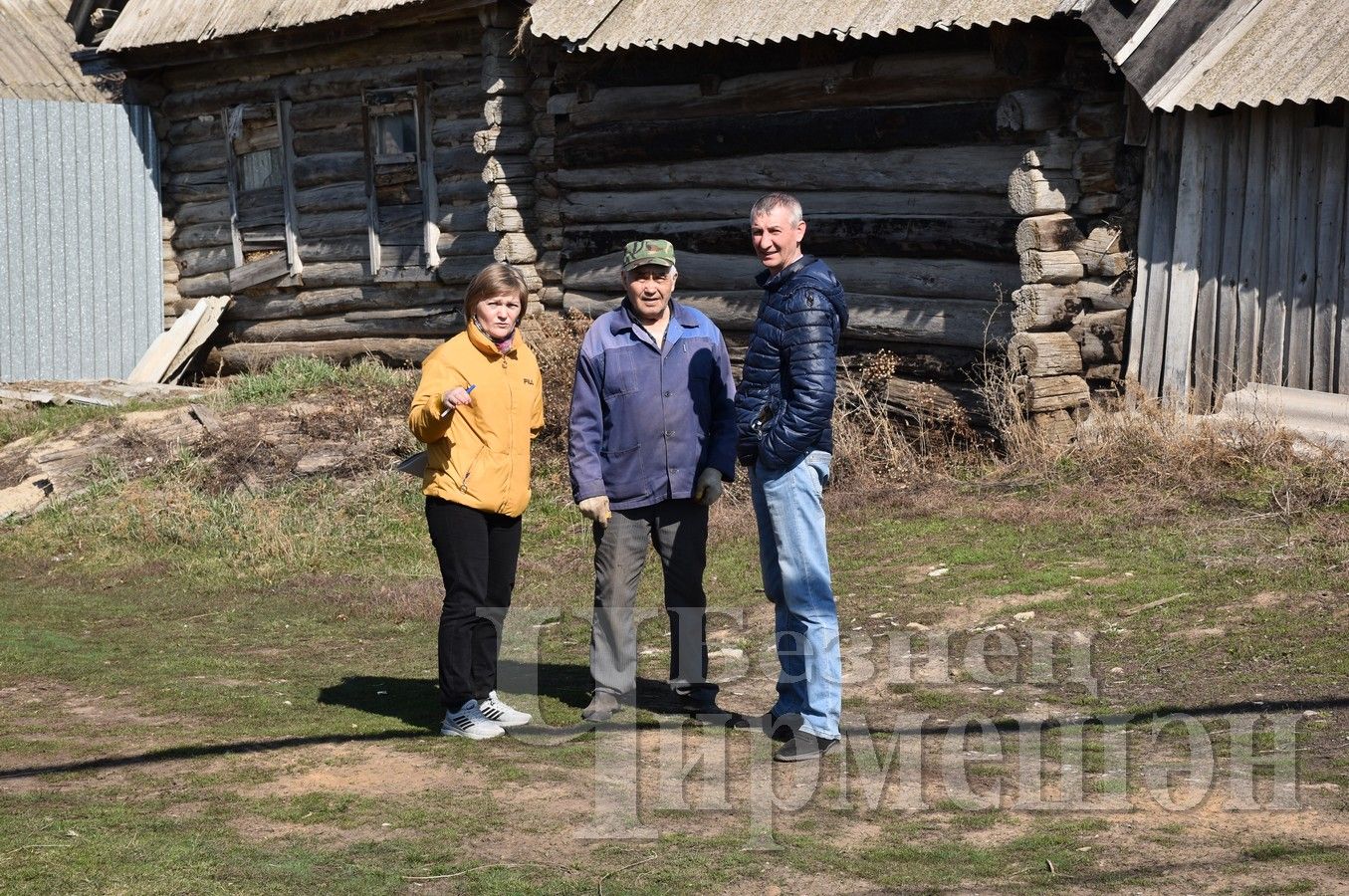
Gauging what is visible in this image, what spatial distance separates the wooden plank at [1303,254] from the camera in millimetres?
9227

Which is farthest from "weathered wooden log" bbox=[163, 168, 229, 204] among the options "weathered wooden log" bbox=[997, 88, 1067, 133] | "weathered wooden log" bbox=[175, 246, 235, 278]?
"weathered wooden log" bbox=[997, 88, 1067, 133]

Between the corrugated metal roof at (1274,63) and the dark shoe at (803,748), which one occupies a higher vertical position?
the corrugated metal roof at (1274,63)

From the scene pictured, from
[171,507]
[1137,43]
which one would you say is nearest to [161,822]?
[171,507]

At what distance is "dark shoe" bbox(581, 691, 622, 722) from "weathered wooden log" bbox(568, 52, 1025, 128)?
5.78 meters

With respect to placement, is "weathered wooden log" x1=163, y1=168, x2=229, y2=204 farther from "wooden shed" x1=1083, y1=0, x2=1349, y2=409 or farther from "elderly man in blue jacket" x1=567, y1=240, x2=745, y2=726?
"elderly man in blue jacket" x1=567, y1=240, x2=745, y2=726

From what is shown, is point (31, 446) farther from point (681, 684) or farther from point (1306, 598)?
point (1306, 598)

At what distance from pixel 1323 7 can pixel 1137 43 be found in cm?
109

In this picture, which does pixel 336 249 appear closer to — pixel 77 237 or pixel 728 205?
pixel 77 237

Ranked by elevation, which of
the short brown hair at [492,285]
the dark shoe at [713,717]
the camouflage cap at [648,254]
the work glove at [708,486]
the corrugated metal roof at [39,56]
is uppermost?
the corrugated metal roof at [39,56]

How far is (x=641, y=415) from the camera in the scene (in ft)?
19.3

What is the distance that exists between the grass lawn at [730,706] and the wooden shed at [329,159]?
14.3 ft

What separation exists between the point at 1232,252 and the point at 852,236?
2697 mm

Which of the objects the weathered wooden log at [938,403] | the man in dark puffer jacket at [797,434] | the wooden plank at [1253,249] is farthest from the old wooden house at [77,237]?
the man in dark puffer jacket at [797,434]

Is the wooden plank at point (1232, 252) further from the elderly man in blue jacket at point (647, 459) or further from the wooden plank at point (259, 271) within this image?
the wooden plank at point (259, 271)
